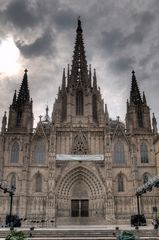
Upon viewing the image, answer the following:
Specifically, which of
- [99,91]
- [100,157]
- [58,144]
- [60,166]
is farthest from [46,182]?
[99,91]

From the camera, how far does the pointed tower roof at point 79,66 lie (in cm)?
5031

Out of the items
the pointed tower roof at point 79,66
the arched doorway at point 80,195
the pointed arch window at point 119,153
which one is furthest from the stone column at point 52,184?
the pointed tower roof at point 79,66

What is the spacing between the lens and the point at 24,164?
136ft

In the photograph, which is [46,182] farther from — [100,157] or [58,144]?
[100,157]

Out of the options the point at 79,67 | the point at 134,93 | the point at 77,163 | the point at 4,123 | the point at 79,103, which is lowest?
the point at 77,163

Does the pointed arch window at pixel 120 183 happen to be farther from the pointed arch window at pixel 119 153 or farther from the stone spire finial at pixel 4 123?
the stone spire finial at pixel 4 123

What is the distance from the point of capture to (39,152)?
43.4 metres

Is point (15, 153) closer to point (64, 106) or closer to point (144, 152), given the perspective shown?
point (64, 106)

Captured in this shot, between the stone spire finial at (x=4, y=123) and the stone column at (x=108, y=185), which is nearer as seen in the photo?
the stone column at (x=108, y=185)

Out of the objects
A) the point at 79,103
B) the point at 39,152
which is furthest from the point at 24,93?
the point at 39,152

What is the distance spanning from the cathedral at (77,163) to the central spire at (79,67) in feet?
12.3

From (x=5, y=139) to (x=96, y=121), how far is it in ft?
47.8

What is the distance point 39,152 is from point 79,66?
18944 millimetres

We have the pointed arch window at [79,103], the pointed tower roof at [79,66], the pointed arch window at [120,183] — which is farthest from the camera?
the pointed tower roof at [79,66]
